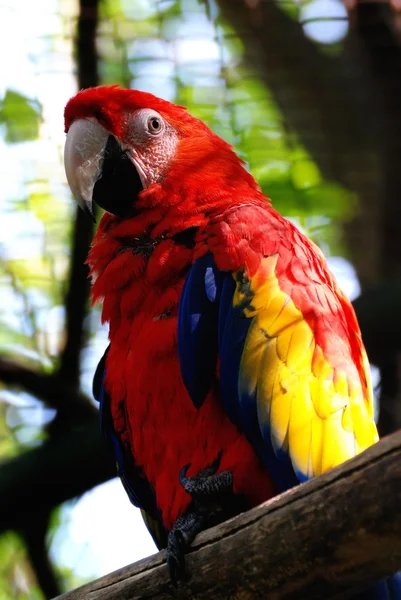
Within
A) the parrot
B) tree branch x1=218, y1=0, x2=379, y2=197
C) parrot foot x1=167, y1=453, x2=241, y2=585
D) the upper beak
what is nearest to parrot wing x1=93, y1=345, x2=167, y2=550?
the parrot

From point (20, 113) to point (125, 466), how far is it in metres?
1.78

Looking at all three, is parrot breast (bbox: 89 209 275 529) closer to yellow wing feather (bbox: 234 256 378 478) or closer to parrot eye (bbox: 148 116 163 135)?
yellow wing feather (bbox: 234 256 378 478)

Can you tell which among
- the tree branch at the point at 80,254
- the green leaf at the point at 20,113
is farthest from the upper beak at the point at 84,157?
the green leaf at the point at 20,113

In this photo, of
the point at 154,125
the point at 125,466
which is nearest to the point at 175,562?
the point at 125,466

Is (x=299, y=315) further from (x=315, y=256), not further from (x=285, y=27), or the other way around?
(x=285, y=27)

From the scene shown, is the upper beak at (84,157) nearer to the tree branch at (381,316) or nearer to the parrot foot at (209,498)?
the parrot foot at (209,498)

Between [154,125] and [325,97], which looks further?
[325,97]

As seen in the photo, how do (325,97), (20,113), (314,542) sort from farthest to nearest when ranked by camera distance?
(325,97)
(20,113)
(314,542)

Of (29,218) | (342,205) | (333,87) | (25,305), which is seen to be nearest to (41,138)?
(29,218)

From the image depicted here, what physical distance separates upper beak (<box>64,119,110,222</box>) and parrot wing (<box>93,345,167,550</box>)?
527mm

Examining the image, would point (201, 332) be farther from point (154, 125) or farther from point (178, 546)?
point (154, 125)

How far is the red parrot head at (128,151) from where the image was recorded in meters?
2.69

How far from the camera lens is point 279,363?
218cm

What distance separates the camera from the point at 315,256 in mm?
2561
